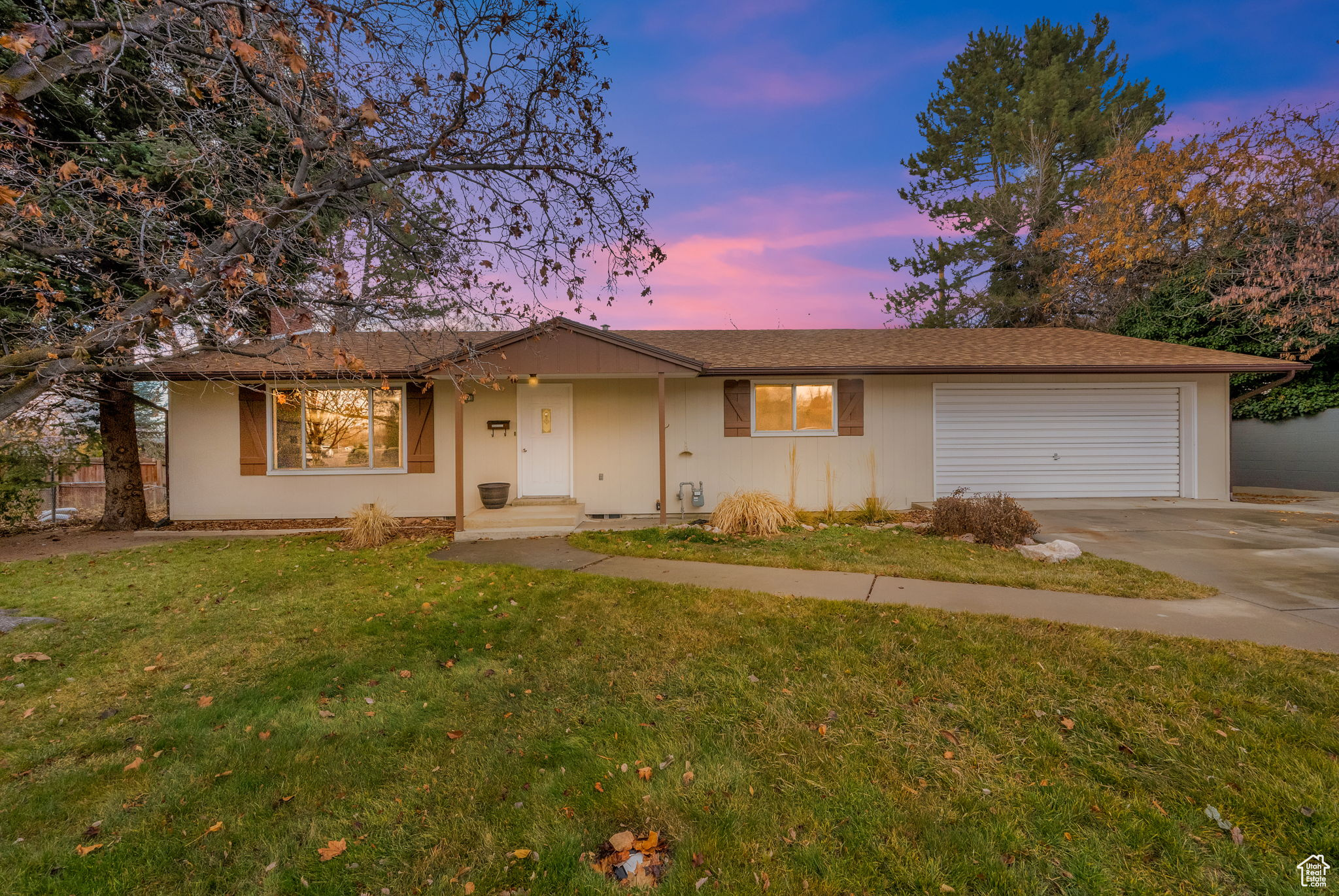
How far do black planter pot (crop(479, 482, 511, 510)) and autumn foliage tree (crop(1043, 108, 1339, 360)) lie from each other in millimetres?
16147

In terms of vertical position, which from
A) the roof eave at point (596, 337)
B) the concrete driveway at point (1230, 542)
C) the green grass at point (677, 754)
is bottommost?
the green grass at point (677, 754)

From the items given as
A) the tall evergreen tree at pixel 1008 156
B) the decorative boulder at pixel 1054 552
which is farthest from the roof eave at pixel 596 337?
the tall evergreen tree at pixel 1008 156

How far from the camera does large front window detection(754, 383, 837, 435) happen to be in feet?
32.0

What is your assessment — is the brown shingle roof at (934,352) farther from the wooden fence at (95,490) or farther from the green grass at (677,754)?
the wooden fence at (95,490)

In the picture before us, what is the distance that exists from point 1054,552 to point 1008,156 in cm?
1674

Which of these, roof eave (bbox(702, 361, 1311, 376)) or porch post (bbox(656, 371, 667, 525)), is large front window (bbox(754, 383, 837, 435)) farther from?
porch post (bbox(656, 371, 667, 525))

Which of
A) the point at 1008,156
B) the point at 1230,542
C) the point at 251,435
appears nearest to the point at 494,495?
the point at 251,435

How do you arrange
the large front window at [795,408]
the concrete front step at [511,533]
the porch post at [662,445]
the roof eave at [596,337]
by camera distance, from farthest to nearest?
the large front window at [795,408], the porch post at [662,445], the concrete front step at [511,533], the roof eave at [596,337]

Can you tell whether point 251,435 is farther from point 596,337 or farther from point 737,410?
point 737,410

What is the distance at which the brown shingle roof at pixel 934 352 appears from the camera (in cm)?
923

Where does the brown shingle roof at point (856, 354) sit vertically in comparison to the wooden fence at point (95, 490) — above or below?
above

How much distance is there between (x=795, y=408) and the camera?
32.0 ft

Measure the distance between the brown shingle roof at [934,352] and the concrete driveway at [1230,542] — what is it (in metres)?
2.51

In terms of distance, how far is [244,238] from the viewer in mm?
3787
